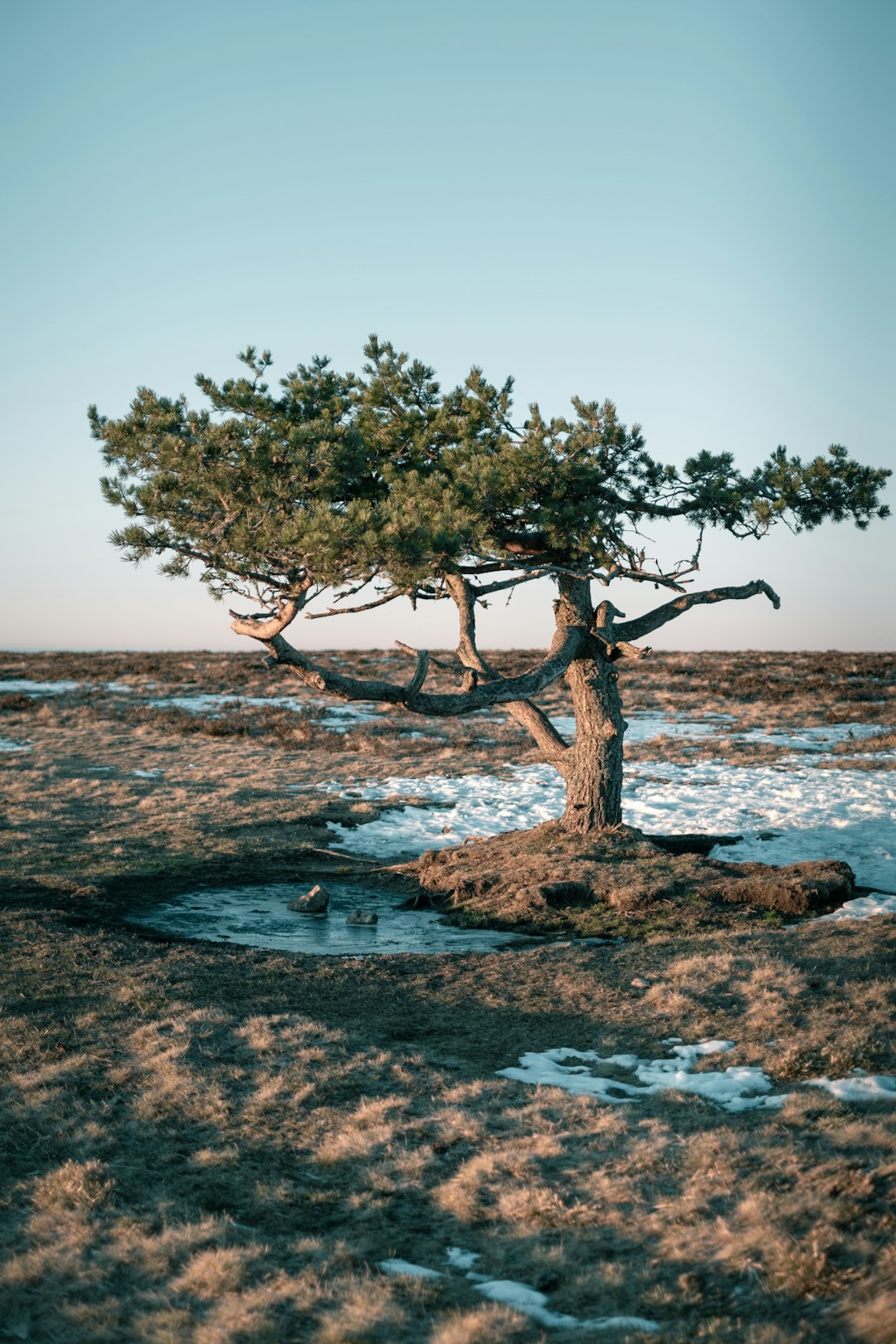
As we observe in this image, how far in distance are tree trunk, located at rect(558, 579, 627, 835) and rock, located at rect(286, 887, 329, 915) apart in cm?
407

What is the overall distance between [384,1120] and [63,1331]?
2256 millimetres

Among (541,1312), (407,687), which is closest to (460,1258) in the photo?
(541,1312)

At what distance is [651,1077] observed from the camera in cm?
666

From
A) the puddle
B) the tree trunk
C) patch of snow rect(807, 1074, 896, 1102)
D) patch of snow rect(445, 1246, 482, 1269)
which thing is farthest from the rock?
patch of snow rect(445, 1246, 482, 1269)

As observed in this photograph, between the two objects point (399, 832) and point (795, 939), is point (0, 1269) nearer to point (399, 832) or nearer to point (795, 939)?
point (795, 939)

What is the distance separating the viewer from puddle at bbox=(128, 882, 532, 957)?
35.2 ft

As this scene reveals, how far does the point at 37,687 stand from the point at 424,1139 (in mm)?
37779

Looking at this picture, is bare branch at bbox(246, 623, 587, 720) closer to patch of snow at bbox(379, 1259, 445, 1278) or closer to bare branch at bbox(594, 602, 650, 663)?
bare branch at bbox(594, 602, 650, 663)

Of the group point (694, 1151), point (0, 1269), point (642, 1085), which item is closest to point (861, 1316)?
point (694, 1151)

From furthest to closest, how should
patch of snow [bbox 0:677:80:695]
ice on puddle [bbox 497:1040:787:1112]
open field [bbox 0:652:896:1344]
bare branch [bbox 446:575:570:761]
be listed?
patch of snow [bbox 0:677:80:695], bare branch [bbox 446:575:570:761], ice on puddle [bbox 497:1040:787:1112], open field [bbox 0:652:896:1344]

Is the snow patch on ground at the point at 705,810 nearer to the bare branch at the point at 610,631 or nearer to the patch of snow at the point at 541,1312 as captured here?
the bare branch at the point at 610,631

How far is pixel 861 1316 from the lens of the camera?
11.7 feet

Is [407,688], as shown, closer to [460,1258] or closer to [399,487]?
[399,487]

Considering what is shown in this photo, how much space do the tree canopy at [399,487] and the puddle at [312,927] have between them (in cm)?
392
